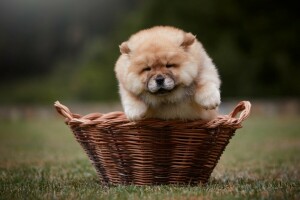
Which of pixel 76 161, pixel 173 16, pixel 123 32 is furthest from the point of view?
pixel 123 32

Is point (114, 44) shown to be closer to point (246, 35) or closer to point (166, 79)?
point (246, 35)

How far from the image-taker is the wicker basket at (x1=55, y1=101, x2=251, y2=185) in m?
3.83

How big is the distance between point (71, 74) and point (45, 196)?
25.6 meters

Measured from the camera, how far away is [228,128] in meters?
4.05

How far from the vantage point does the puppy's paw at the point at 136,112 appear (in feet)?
12.3

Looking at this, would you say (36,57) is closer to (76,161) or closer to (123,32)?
(123,32)

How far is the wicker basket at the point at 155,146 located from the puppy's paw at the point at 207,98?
0.13 metres

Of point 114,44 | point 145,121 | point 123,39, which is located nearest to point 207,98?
point 145,121

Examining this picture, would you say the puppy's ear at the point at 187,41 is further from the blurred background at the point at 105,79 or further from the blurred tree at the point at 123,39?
the blurred tree at the point at 123,39

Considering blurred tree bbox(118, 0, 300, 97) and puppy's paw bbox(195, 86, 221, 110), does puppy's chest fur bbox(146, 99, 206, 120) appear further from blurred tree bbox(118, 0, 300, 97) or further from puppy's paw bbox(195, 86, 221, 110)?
blurred tree bbox(118, 0, 300, 97)

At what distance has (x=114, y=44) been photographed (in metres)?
23.5

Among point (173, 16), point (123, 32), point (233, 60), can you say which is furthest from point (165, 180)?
point (123, 32)

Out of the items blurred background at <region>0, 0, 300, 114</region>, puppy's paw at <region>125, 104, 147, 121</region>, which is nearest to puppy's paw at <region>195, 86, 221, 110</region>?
puppy's paw at <region>125, 104, 147, 121</region>

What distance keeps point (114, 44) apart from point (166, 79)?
2008 centimetres
